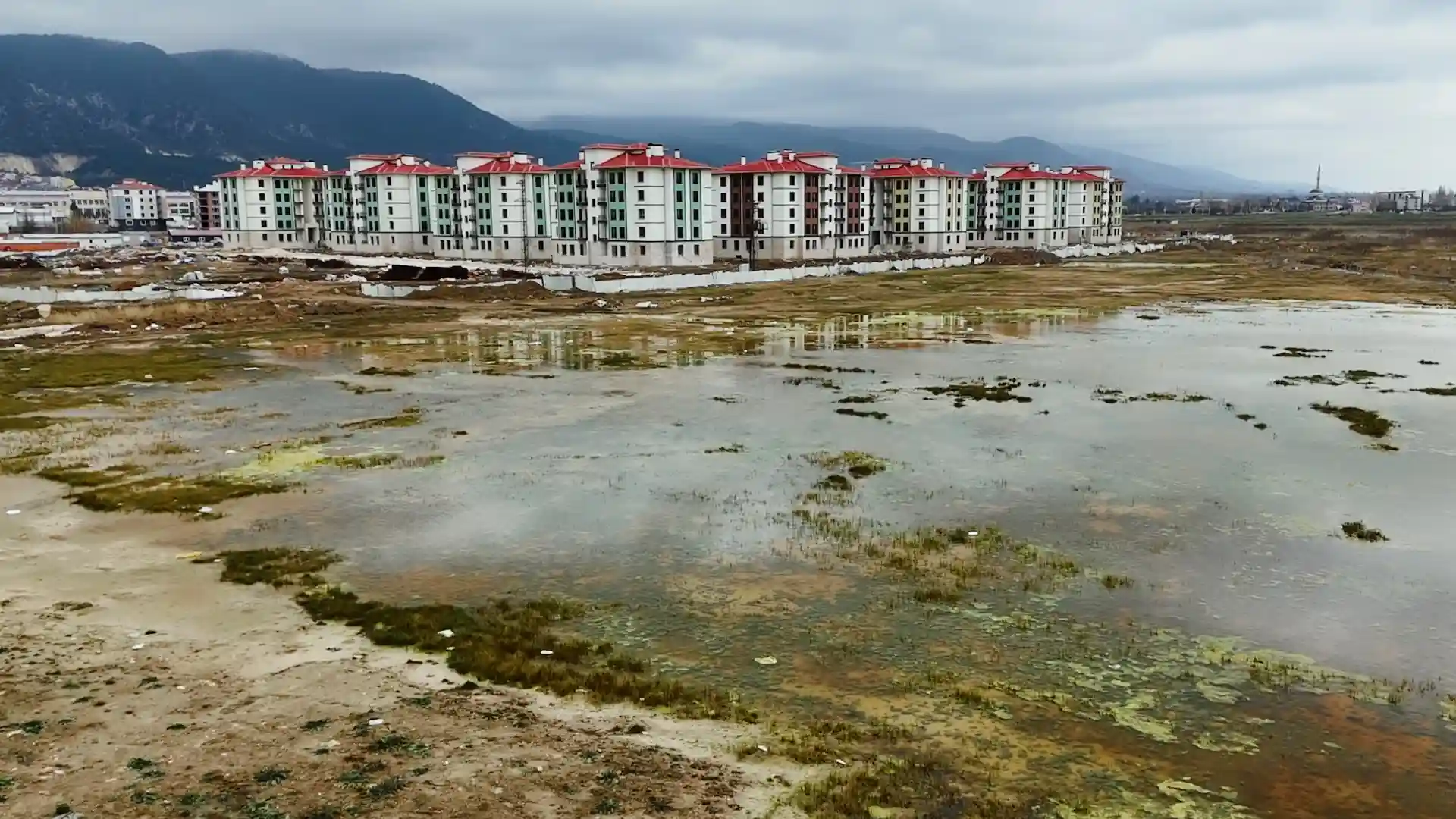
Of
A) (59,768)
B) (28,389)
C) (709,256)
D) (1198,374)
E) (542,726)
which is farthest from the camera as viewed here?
(709,256)

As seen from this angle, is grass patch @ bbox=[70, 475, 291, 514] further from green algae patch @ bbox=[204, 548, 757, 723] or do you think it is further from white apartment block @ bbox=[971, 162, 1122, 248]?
white apartment block @ bbox=[971, 162, 1122, 248]

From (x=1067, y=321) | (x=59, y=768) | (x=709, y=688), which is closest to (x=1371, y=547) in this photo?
A: (x=709, y=688)

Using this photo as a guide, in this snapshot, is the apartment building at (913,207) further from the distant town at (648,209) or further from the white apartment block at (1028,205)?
the white apartment block at (1028,205)

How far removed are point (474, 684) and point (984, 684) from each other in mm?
8395

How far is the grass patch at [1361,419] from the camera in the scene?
36.3 m

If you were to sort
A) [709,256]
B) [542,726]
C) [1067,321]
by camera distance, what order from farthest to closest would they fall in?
1. [709,256]
2. [1067,321]
3. [542,726]

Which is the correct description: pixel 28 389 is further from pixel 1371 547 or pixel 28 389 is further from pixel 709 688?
pixel 1371 547

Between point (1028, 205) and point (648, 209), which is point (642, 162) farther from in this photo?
point (1028, 205)

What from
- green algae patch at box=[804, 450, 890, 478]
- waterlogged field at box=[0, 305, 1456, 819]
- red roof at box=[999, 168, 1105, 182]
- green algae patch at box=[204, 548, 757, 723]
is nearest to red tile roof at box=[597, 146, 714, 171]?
red roof at box=[999, 168, 1105, 182]

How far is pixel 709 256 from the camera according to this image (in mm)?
134750

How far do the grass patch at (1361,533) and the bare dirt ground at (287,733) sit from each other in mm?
17247

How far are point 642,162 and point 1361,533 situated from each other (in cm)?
10888

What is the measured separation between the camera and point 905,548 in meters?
24.5

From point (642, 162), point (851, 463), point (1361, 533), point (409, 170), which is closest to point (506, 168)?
point (409, 170)
